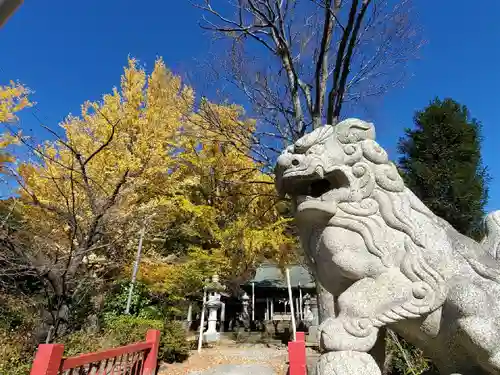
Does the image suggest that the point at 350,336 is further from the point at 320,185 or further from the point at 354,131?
the point at 354,131

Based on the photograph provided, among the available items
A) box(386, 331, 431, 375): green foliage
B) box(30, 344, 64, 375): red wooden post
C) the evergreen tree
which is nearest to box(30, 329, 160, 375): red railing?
box(30, 344, 64, 375): red wooden post

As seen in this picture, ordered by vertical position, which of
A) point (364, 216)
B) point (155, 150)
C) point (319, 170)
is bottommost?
point (364, 216)

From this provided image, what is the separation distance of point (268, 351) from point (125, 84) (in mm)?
10748

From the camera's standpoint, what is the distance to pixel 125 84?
1302cm

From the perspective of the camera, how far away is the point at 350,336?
157 cm

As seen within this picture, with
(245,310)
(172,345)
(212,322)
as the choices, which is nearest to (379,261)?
(172,345)

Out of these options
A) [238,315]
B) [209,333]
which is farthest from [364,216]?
[238,315]

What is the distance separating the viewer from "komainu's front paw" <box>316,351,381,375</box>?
149 centimetres

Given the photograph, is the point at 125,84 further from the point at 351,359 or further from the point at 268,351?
the point at 351,359

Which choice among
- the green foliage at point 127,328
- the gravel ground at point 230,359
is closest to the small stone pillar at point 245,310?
the gravel ground at point 230,359

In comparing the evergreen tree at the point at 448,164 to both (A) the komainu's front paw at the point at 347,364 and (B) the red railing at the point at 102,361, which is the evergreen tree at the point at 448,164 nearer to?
(B) the red railing at the point at 102,361

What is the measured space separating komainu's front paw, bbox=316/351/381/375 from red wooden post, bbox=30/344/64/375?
2.94m

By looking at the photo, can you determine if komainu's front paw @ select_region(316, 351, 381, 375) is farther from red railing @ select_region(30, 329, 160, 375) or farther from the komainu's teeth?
red railing @ select_region(30, 329, 160, 375)

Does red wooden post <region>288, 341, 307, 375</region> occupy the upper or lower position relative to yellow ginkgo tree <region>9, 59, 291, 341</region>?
lower
